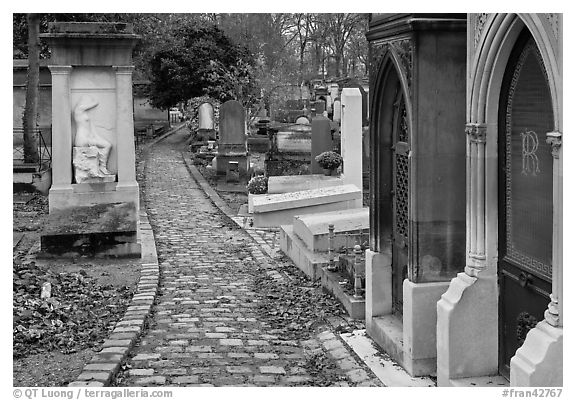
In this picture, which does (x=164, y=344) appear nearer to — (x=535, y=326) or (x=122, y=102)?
(x=535, y=326)

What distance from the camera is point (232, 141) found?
23.0m

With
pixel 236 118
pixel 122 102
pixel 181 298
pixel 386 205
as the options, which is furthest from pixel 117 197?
pixel 236 118

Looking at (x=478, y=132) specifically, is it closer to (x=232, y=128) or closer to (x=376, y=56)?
(x=376, y=56)

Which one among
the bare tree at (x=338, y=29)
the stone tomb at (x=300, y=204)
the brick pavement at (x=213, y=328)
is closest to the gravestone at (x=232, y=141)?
the brick pavement at (x=213, y=328)

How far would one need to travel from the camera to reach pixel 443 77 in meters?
6.66

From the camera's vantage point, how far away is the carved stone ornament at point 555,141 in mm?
4691

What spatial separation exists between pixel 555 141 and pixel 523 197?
0.92 meters

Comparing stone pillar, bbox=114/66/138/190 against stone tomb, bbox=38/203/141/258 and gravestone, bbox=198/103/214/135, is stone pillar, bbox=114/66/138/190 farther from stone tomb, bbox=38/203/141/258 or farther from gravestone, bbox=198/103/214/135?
gravestone, bbox=198/103/214/135

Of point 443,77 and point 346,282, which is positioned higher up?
point 443,77

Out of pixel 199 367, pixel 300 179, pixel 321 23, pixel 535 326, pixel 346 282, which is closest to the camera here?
pixel 535 326

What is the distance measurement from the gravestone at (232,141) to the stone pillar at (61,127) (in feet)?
33.8

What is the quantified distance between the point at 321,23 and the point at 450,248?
4232cm

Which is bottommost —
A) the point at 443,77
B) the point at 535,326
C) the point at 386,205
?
the point at 535,326
